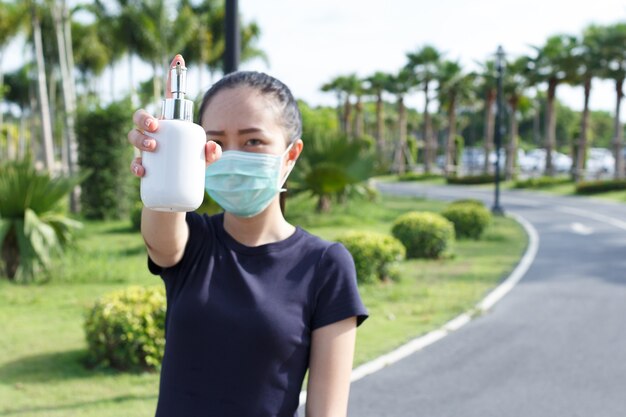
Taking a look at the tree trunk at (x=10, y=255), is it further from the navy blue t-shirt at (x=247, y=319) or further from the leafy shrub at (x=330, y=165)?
the navy blue t-shirt at (x=247, y=319)

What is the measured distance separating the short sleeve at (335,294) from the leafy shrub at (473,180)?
1740 inches

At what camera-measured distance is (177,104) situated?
4.94 ft

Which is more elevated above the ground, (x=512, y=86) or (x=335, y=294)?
(x=512, y=86)

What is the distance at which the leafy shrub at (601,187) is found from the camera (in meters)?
36.2

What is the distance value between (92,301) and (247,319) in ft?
25.8

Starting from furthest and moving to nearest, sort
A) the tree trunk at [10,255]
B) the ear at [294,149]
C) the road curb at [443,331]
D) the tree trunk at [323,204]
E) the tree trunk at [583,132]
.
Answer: the tree trunk at [583,132] < the tree trunk at [323,204] < the tree trunk at [10,255] < the road curb at [443,331] < the ear at [294,149]

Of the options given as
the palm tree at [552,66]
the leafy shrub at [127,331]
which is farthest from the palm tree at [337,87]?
the leafy shrub at [127,331]

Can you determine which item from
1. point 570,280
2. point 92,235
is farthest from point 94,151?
point 570,280

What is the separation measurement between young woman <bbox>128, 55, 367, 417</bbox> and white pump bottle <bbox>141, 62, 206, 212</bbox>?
1.24 feet

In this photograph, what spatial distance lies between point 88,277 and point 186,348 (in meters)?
9.33

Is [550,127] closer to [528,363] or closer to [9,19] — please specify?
[9,19]

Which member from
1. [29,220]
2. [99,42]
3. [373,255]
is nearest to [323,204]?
[373,255]

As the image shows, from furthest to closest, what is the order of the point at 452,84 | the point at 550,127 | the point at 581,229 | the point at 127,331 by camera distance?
the point at 452,84 < the point at 550,127 < the point at 581,229 < the point at 127,331

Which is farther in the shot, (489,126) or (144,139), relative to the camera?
(489,126)
